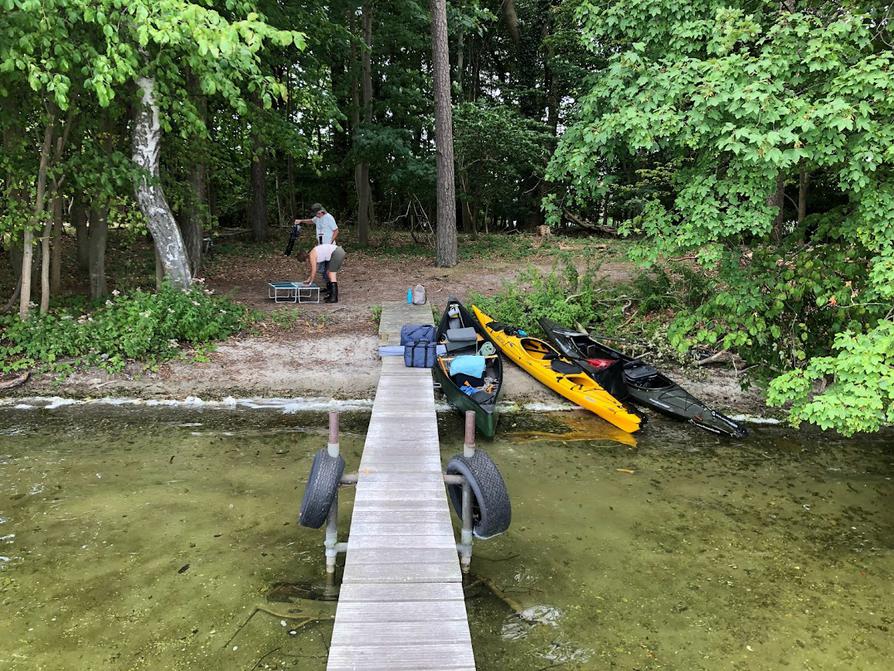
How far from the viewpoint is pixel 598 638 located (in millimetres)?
4184

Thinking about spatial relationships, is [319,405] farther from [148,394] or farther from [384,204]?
[384,204]

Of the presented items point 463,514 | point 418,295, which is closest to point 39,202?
point 418,295

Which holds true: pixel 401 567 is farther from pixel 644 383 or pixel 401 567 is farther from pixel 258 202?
pixel 258 202

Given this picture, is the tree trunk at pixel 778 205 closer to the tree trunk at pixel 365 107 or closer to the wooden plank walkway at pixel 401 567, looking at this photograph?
the wooden plank walkway at pixel 401 567

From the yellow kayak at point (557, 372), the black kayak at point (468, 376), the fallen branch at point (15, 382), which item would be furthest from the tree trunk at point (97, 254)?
the yellow kayak at point (557, 372)

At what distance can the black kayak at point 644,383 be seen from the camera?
787cm

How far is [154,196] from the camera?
9.77 metres

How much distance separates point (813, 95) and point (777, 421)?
4.76 meters

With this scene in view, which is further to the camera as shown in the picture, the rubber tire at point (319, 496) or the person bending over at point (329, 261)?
Answer: the person bending over at point (329, 261)

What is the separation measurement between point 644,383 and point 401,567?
5.77 m

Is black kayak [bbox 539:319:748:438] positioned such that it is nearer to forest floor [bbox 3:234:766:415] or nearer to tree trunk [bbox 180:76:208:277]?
forest floor [bbox 3:234:766:415]

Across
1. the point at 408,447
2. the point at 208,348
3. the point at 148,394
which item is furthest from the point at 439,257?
the point at 408,447

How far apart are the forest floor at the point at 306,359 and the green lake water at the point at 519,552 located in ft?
3.23

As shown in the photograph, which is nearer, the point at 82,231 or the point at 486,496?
the point at 486,496
